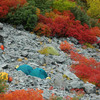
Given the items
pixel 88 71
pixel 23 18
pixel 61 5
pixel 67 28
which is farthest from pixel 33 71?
pixel 61 5

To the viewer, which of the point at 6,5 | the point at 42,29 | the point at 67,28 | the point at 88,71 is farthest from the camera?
the point at 67,28

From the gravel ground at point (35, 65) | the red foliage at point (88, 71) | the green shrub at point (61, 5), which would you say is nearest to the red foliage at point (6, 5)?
the gravel ground at point (35, 65)

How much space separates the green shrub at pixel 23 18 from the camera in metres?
14.3

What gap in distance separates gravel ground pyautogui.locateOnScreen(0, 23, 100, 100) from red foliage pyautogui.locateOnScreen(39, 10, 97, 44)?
185cm

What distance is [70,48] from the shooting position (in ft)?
44.1

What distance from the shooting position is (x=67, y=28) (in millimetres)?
16172

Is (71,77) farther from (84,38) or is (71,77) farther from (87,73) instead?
(84,38)

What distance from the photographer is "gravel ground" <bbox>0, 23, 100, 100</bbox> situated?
22.7 ft

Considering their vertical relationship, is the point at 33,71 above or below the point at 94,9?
below

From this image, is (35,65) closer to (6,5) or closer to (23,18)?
(23,18)

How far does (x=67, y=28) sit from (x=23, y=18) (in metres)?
4.16

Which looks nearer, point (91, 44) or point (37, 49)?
point (37, 49)

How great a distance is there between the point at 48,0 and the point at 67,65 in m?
10.0

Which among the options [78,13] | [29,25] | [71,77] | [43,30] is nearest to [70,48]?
[43,30]
